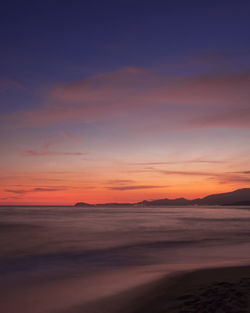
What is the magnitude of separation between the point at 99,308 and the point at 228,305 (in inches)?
128

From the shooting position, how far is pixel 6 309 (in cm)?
780

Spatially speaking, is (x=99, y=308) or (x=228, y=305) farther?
(x=99, y=308)

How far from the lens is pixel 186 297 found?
764cm

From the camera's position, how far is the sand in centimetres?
675

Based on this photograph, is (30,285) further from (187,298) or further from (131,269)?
(187,298)

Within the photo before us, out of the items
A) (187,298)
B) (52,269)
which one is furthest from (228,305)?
(52,269)

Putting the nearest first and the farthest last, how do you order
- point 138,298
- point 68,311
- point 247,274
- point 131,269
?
point 68,311 < point 138,298 < point 247,274 < point 131,269

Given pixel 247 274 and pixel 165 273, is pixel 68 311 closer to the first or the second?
pixel 165 273

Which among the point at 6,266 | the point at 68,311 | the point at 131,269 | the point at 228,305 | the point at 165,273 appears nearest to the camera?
the point at 228,305

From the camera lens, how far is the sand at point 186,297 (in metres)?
6.75

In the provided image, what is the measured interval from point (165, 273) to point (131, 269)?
219 cm

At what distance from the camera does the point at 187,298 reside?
7.52 metres

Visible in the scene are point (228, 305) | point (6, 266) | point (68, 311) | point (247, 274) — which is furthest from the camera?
point (6, 266)

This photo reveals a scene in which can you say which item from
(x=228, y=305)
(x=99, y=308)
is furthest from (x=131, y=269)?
(x=228, y=305)
